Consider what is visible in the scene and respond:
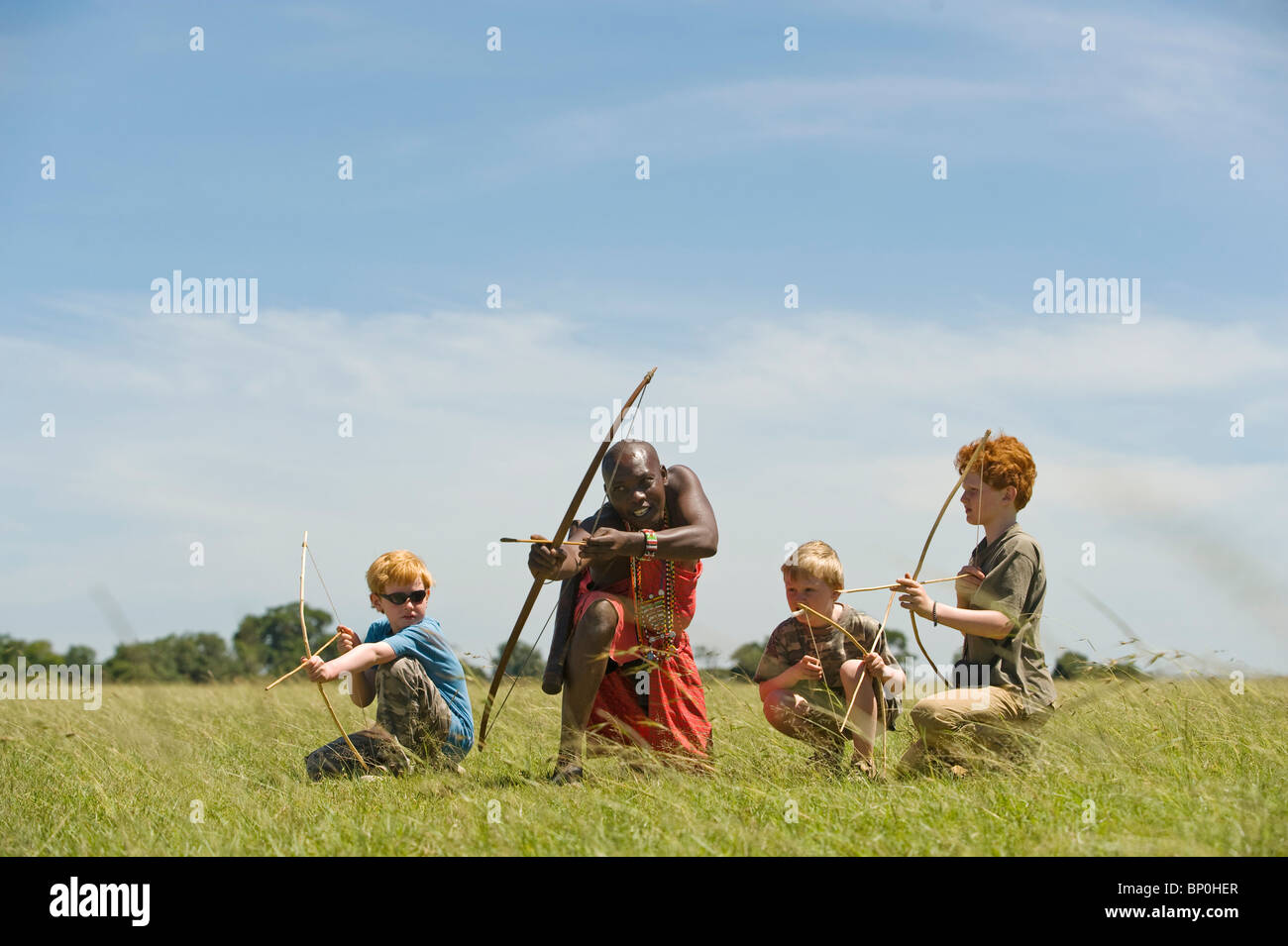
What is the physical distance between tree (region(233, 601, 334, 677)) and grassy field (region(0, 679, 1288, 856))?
7.04 metres

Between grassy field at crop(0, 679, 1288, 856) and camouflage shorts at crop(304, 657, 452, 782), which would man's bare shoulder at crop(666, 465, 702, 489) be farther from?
camouflage shorts at crop(304, 657, 452, 782)

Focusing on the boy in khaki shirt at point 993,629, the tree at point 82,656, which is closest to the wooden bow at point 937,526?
the boy in khaki shirt at point 993,629

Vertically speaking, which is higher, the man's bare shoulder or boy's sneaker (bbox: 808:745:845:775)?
the man's bare shoulder

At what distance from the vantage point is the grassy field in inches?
158

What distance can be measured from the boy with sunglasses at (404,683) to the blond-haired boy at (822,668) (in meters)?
1.66

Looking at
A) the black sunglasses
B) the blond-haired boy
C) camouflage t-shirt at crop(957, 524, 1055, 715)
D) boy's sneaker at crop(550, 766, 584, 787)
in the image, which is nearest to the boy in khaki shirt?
camouflage t-shirt at crop(957, 524, 1055, 715)

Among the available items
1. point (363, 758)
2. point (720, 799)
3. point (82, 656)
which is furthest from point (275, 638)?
point (720, 799)

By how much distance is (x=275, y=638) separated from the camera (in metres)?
23.3

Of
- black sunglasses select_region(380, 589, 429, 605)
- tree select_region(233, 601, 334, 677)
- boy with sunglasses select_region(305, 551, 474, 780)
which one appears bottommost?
tree select_region(233, 601, 334, 677)

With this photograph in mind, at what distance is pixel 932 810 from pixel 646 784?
123cm

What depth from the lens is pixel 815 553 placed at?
5.70m

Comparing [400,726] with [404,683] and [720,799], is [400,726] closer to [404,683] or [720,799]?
[404,683]

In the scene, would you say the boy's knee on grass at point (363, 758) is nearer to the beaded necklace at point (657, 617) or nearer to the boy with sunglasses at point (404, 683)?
the boy with sunglasses at point (404, 683)

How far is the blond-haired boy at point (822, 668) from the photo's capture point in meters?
5.48
